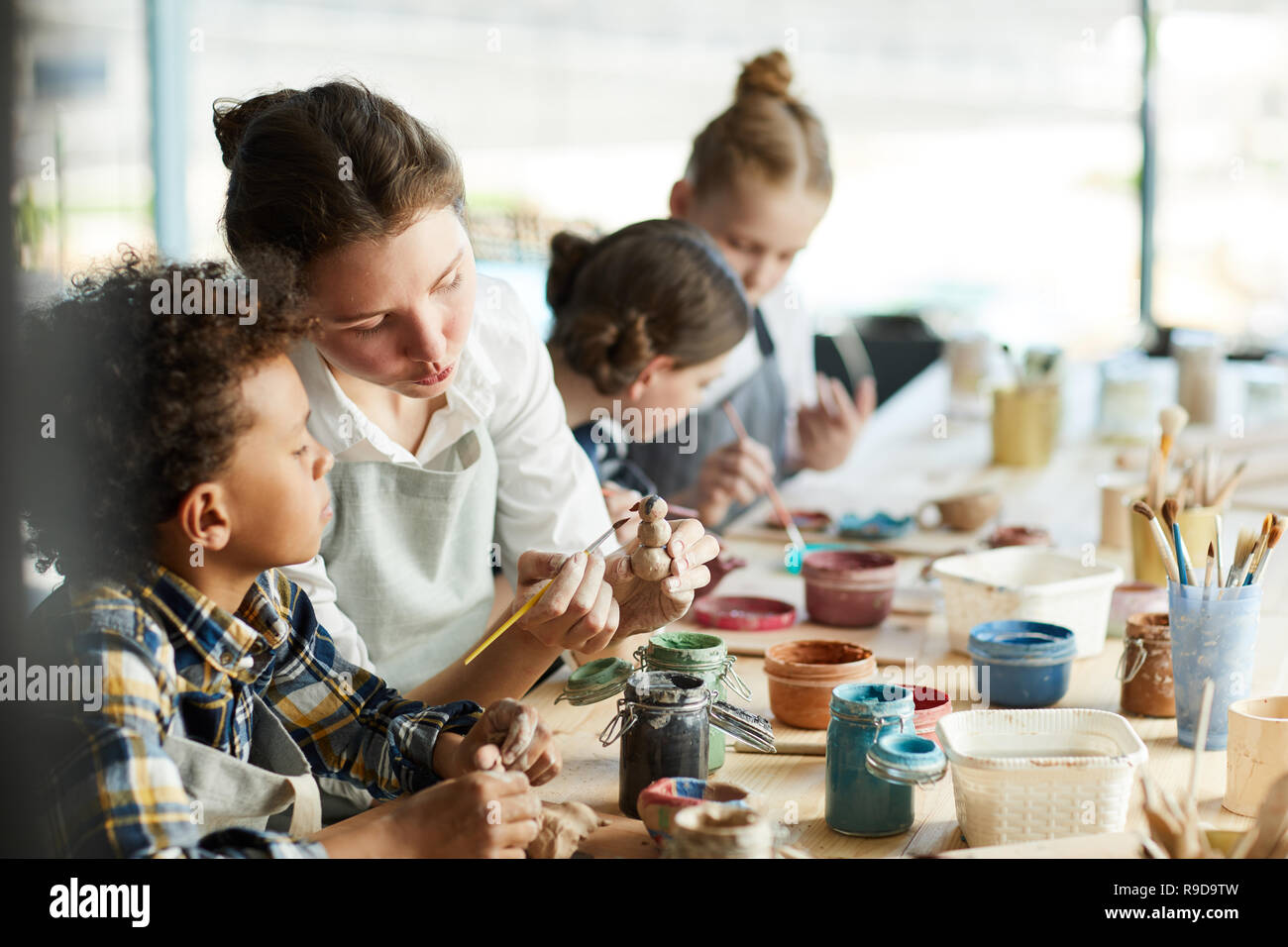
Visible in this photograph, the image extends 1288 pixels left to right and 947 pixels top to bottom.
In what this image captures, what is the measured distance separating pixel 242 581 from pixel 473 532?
23.0 inches

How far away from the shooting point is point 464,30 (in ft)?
19.5

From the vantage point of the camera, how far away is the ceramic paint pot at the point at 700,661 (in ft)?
4.44

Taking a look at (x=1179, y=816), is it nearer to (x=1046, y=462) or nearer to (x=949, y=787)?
(x=949, y=787)

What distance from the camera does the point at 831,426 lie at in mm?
2852

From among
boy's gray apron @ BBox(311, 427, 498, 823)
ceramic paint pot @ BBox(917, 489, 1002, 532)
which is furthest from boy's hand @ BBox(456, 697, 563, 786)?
ceramic paint pot @ BBox(917, 489, 1002, 532)

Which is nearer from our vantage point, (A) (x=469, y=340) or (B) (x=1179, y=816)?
(B) (x=1179, y=816)

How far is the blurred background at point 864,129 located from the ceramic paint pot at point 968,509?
1631mm

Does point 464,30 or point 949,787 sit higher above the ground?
point 464,30

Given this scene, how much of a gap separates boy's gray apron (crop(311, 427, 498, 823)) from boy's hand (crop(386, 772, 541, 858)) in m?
0.65

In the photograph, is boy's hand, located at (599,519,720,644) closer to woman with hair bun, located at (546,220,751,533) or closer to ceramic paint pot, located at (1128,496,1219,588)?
woman with hair bun, located at (546,220,751,533)

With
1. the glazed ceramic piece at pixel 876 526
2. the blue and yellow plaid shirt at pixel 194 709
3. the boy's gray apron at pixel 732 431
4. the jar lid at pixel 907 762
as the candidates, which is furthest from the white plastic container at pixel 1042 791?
the boy's gray apron at pixel 732 431

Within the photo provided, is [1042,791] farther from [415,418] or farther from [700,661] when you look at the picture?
[415,418]

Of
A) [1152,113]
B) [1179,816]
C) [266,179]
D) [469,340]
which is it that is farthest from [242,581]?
[1152,113]
